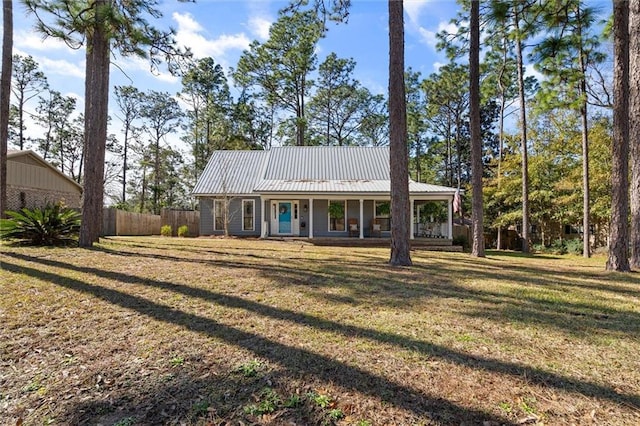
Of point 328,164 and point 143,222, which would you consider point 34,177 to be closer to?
point 143,222

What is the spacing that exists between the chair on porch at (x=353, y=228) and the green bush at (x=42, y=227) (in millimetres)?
11072

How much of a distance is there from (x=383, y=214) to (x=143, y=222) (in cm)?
1400

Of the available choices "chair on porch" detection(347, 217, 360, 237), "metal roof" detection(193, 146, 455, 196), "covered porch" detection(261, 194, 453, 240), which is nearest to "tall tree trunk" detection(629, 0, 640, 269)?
"metal roof" detection(193, 146, 455, 196)

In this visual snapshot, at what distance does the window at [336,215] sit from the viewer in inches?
665

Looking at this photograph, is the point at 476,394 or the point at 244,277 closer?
the point at 476,394

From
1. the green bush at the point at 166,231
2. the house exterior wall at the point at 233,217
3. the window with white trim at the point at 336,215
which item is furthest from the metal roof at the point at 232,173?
the window with white trim at the point at 336,215

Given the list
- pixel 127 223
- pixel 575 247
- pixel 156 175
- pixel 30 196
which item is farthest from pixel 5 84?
pixel 575 247

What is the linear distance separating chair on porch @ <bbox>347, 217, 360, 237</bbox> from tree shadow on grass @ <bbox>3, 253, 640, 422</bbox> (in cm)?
1232

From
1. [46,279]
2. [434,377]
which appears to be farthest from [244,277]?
[434,377]

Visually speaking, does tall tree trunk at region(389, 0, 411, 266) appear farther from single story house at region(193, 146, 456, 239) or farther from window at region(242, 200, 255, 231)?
window at region(242, 200, 255, 231)

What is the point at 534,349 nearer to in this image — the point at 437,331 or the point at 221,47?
the point at 437,331

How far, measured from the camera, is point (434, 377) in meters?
2.49

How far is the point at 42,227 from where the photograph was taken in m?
7.49

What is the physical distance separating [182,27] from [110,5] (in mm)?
1465
